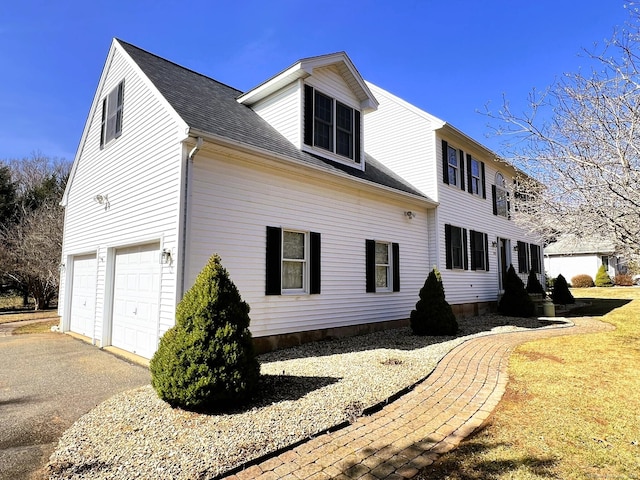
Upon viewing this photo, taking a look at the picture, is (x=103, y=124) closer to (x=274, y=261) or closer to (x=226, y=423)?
(x=274, y=261)

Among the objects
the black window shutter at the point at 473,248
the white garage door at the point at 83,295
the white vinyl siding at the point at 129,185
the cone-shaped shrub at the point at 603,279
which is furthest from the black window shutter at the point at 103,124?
the cone-shaped shrub at the point at 603,279

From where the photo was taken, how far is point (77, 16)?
8883mm

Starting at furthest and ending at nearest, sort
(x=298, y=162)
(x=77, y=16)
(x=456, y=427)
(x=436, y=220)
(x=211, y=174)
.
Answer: (x=436, y=220), (x=77, y=16), (x=298, y=162), (x=211, y=174), (x=456, y=427)

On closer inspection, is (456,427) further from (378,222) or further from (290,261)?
(378,222)

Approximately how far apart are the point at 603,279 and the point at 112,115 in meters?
35.6

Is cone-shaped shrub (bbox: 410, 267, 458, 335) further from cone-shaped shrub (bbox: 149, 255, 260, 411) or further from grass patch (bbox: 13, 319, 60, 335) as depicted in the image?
grass patch (bbox: 13, 319, 60, 335)

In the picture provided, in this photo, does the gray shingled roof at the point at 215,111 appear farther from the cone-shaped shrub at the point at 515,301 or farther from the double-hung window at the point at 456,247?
the cone-shaped shrub at the point at 515,301

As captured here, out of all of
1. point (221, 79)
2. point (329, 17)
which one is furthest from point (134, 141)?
point (329, 17)

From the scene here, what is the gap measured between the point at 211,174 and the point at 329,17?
5.51 meters

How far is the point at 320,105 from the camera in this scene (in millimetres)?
9914

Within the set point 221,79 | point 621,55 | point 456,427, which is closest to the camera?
point 456,427

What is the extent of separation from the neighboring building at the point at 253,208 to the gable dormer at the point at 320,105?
39mm

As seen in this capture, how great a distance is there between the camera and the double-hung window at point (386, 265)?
1052 centimetres

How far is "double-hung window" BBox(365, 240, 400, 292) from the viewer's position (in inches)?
414
